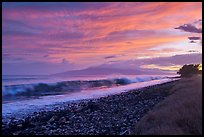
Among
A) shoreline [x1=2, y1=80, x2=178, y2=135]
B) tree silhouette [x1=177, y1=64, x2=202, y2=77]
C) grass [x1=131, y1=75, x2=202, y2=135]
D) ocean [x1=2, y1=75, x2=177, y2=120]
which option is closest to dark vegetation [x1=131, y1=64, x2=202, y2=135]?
grass [x1=131, y1=75, x2=202, y2=135]

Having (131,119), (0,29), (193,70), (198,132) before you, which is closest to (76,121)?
(131,119)

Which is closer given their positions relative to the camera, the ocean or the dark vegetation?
the dark vegetation

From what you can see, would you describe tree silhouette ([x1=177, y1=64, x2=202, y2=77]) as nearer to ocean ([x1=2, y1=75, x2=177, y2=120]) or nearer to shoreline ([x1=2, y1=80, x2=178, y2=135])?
ocean ([x1=2, y1=75, x2=177, y2=120])

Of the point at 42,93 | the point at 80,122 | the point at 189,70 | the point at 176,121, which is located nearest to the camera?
the point at 176,121

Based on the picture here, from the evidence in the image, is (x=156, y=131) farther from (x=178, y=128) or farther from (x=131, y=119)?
(x=131, y=119)

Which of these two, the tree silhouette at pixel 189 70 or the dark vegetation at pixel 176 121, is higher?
the tree silhouette at pixel 189 70

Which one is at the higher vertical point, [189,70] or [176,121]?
[189,70]

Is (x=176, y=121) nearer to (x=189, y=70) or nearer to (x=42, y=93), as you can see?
(x=42, y=93)

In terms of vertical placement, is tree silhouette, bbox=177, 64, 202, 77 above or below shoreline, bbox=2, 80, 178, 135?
above

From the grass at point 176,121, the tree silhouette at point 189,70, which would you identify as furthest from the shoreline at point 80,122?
the tree silhouette at point 189,70

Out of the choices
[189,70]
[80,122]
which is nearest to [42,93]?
[80,122]

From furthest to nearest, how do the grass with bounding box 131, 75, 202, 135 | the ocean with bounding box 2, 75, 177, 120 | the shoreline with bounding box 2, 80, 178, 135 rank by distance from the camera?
the ocean with bounding box 2, 75, 177, 120
the shoreline with bounding box 2, 80, 178, 135
the grass with bounding box 131, 75, 202, 135

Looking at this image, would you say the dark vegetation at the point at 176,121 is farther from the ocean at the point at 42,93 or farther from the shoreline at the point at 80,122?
the ocean at the point at 42,93

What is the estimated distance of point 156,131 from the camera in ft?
49.3
